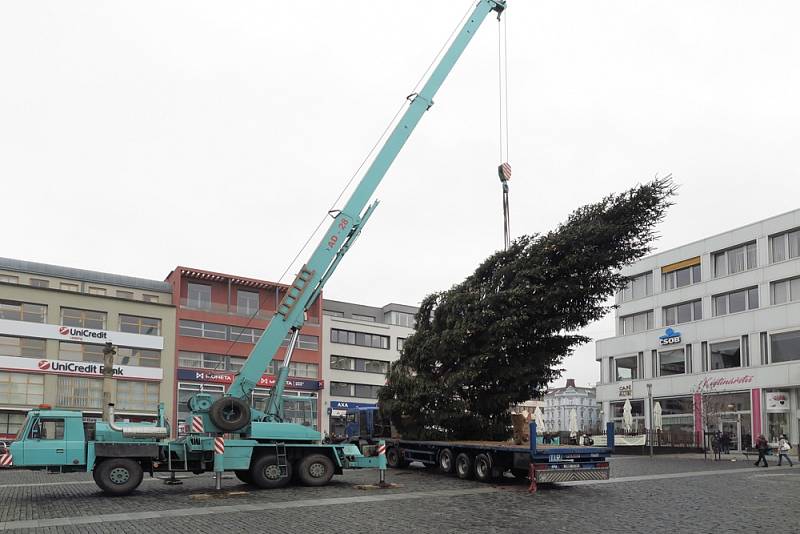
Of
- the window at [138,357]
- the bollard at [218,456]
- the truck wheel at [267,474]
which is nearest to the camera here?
the bollard at [218,456]

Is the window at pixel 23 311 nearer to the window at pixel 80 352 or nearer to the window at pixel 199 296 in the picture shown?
the window at pixel 80 352

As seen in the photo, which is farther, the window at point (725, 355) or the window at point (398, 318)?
the window at point (398, 318)

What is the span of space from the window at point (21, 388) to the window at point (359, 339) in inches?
998

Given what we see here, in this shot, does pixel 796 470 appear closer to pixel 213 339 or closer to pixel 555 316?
pixel 555 316

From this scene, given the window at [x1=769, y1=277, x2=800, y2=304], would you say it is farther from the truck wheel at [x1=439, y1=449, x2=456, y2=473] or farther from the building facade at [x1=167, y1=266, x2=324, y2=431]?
the building facade at [x1=167, y1=266, x2=324, y2=431]

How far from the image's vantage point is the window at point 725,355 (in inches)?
1977

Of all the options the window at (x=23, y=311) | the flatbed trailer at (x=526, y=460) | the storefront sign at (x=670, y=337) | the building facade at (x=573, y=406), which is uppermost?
the window at (x=23, y=311)

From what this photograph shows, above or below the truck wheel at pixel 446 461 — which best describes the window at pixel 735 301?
above

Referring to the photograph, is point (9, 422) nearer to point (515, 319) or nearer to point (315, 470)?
point (315, 470)

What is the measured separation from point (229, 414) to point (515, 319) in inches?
412

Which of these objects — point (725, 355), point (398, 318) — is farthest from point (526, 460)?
point (398, 318)

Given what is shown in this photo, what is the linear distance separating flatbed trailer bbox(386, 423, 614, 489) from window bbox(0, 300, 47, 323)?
3640cm

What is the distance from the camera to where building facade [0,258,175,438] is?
50250 millimetres

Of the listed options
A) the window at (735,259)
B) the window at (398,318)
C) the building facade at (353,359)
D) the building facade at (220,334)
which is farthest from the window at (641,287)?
the window at (398,318)
